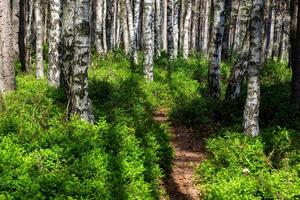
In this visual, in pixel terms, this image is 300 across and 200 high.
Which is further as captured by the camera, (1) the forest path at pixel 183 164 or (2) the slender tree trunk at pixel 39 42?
(2) the slender tree trunk at pixel 39 42

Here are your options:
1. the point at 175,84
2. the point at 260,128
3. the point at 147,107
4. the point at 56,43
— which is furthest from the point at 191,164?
the point at 175,84

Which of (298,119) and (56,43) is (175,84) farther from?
(298,119)

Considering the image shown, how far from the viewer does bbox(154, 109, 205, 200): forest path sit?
8958 mm

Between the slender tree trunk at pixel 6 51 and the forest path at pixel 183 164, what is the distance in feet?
16.2

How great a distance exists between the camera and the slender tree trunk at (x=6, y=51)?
43.0ft

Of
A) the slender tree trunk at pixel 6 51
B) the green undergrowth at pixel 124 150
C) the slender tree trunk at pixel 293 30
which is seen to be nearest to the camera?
the green undergrowth at pixel 124 150

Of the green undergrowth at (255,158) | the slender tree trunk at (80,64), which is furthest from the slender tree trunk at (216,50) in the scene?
the slender tree trunk at (80,64)

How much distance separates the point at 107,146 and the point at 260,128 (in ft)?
15.8

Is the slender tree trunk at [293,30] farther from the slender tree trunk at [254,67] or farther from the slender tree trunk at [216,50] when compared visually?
the slender tree trunk at [254,67]

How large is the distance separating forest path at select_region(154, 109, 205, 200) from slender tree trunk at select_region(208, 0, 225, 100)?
2298mm

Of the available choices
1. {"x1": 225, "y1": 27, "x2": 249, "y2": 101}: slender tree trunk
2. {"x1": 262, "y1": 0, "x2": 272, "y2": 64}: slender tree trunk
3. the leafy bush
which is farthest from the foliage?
{"x1": 262, "y1": 0, "x2": 272, "y2": 64}: slender tree trunk

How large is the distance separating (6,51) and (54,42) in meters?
2.21

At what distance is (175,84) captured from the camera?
61.7 ft

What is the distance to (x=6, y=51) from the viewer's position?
1336 centimetres
